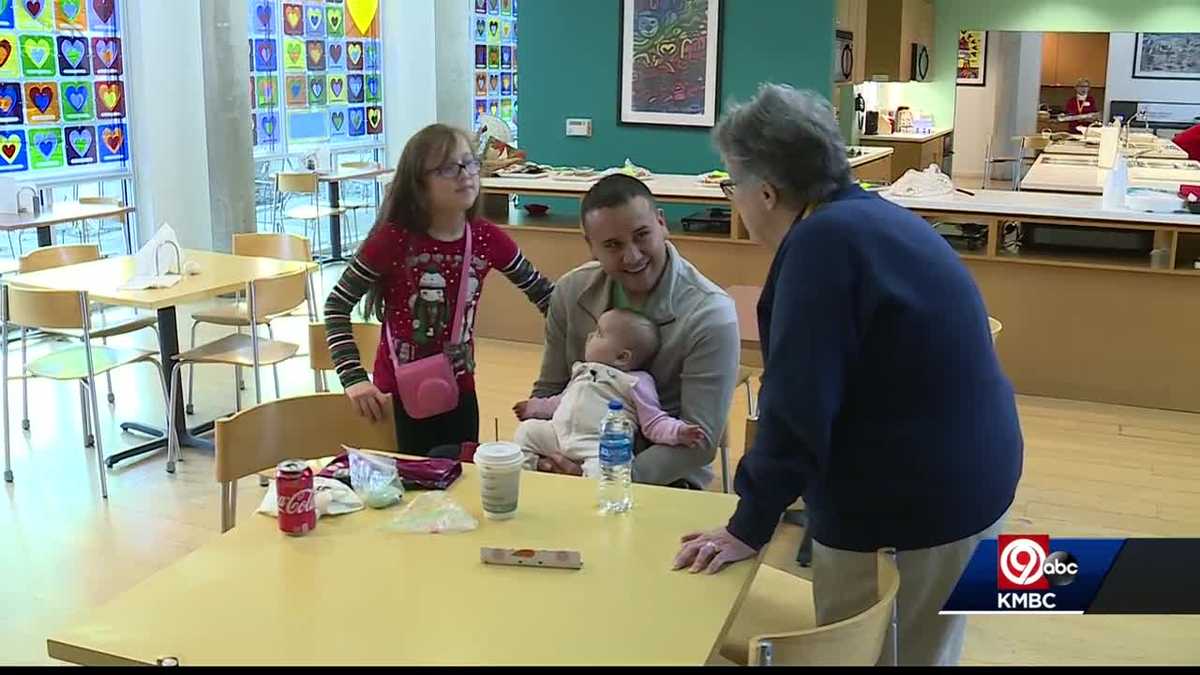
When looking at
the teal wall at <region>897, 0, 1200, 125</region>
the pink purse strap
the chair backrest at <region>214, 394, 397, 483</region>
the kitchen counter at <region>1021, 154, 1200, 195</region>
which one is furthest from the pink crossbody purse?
the teal wall at <region>897, 0, 1200, 125</region>

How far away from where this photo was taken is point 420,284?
2.77 meters

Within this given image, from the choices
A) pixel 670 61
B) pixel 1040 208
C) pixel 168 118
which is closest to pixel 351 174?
pixel 168 118

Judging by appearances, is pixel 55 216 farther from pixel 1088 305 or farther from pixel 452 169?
pixel 1088 305

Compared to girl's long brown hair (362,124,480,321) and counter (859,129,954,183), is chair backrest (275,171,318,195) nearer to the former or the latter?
counter (859,129,954,183)

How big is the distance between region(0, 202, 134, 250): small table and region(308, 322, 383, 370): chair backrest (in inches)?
118

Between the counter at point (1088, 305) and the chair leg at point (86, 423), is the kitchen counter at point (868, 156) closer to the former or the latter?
the counter at point (1088, 305)

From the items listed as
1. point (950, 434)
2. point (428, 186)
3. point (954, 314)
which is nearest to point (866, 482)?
point (950, 434)

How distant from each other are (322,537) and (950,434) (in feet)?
3.42

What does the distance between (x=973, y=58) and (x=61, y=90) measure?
8.16 meters

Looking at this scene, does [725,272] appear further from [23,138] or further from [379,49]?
[379,49]

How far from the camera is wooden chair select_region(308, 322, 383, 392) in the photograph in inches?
130

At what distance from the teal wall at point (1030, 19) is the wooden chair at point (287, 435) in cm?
961

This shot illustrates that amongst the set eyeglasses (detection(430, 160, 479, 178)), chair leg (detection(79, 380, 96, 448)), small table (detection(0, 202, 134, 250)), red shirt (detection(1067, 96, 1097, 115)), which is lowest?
chair leg (detection(79, 380, 96, 448))

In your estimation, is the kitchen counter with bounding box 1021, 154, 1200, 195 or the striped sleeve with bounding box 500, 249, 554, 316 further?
the kitchen counter with bounding box 1021, 154, 1200, 195
